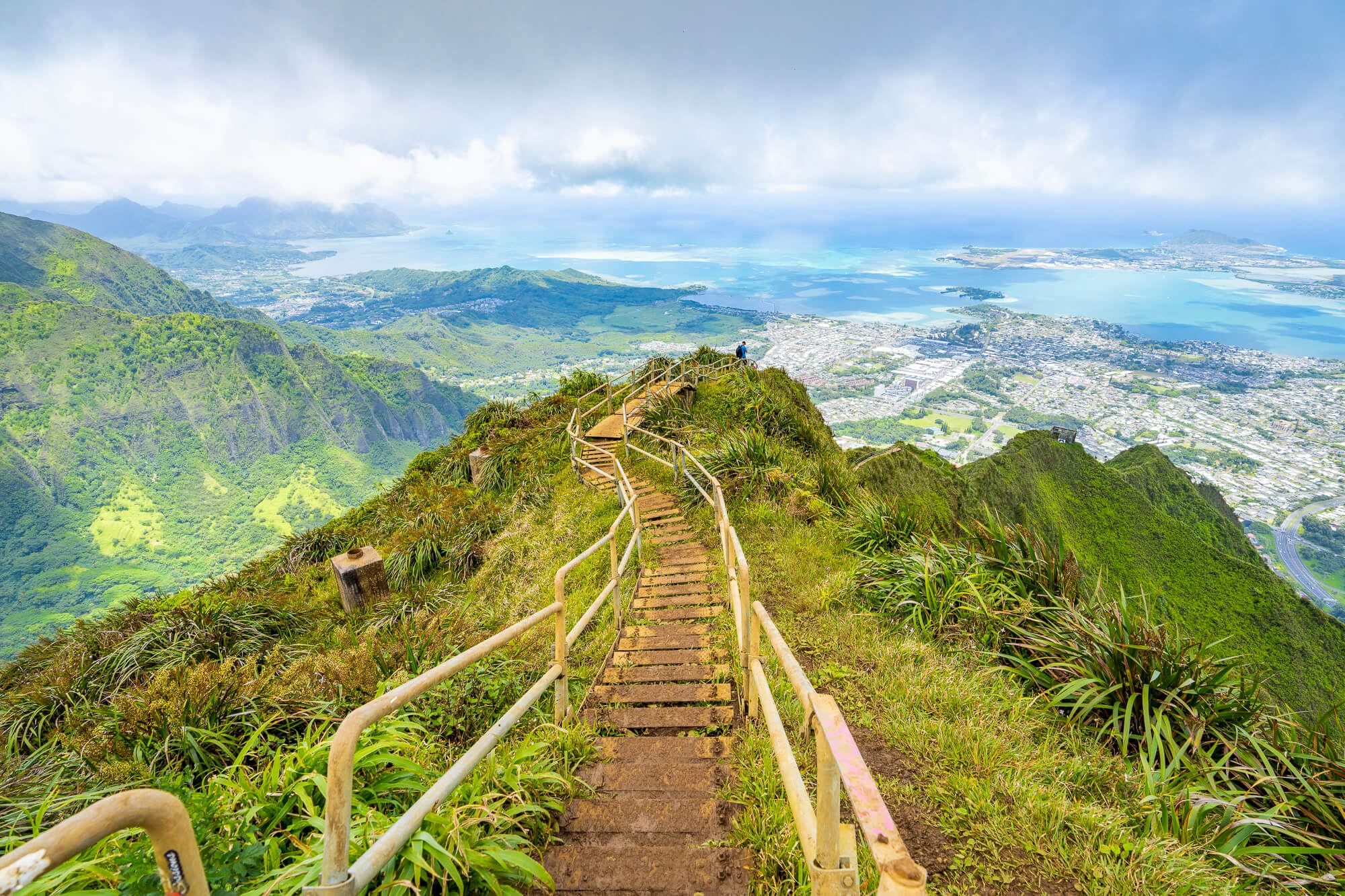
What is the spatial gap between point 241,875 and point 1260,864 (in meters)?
4.97

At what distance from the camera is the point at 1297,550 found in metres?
44.9

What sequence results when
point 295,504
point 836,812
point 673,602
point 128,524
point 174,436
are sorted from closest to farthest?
point 836,812 → point 673,602 → point 128,524 → point 295,504 → point 174,436

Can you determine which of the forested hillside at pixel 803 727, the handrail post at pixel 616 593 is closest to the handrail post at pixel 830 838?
the forested hillside at pixel 803 727

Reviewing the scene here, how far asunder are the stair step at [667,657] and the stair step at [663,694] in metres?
0.39

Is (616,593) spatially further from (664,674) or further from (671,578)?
(671,578)

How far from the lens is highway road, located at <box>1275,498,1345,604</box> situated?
37122 mm

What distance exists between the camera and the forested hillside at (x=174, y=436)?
58.9 m

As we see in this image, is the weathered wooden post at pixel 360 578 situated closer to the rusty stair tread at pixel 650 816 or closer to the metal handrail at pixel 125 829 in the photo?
the rusty stair tread at pixel 650 816

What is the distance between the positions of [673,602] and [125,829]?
5.51m

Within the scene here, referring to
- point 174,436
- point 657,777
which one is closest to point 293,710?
point 657,777

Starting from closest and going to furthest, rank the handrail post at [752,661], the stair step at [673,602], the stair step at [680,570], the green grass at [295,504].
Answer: the handrail post at [752,661], the stair step at [673,602], the stair step at [680,570], the green grass at [295,504]

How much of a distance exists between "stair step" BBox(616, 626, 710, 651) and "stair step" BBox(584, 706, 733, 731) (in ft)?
3.39

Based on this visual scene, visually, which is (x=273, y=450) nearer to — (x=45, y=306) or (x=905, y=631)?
(x=45, y=306)

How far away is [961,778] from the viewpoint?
10.6 ft
